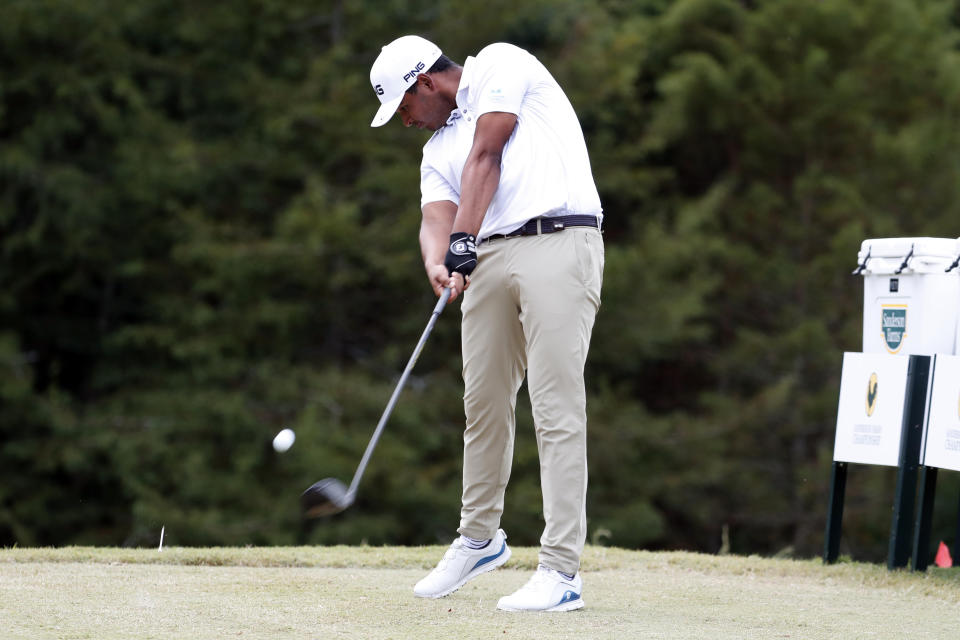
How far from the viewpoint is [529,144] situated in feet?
10.9

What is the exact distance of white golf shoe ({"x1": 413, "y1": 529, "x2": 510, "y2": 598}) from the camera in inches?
136

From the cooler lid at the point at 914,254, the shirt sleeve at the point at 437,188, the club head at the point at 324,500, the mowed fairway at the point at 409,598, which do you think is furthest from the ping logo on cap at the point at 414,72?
the cooler lid at the point at 914,254

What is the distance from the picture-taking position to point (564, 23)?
1328 cm

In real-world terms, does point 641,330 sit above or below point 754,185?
below

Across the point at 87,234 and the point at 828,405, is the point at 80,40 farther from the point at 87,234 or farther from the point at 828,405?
the point at 828,405

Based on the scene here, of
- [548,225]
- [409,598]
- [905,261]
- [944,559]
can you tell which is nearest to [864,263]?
[905,261]

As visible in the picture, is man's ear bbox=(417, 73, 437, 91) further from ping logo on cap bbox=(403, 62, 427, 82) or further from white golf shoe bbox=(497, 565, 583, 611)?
white golf shoe bbox=(497, 565, 583, 611)

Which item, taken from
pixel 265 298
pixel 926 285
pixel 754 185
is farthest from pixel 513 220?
pixel 754 185

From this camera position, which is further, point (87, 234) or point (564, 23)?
point (564, 23)

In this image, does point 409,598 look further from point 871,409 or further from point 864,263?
point 864,263

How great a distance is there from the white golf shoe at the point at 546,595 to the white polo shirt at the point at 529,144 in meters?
0.90

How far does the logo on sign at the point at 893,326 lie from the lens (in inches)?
176

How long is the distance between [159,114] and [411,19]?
2.70 m

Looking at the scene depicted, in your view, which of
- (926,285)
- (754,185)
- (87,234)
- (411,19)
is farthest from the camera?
(754,185)
